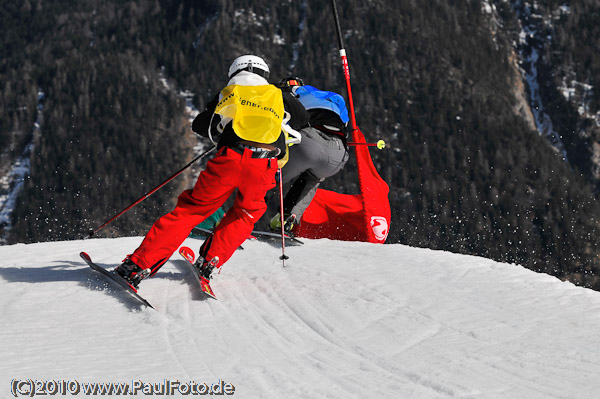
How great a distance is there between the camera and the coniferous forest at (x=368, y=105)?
290 ft

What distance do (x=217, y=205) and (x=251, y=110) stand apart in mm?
692

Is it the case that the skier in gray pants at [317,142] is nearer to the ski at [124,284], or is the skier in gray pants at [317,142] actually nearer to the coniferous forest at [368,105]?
the ski at [124,284]

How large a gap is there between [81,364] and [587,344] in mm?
2401

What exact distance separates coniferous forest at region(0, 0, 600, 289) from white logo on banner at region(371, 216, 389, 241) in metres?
63.5

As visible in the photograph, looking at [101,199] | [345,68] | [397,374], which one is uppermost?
[345,68]

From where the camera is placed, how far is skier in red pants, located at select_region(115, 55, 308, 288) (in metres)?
4.16

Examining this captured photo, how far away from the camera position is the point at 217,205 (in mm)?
4379

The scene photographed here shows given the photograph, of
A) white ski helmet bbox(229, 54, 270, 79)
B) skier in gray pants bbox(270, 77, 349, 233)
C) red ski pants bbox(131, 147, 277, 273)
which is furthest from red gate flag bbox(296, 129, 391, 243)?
white ski helmet bbox(229, 54, 270, 79)

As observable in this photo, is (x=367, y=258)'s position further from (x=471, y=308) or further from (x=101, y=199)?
(x=101, y=199)

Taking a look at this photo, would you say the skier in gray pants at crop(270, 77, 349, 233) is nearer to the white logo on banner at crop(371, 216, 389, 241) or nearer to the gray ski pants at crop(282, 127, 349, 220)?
the gray ski pants at crop(282, 127, 349, 220)

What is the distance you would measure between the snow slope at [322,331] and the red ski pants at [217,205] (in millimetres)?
287

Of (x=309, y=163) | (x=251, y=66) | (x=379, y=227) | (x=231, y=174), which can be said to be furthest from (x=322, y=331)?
(x=379, y=227)

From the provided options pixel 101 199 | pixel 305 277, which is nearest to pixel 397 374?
pixel 305 277

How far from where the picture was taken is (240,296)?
13.8ft
